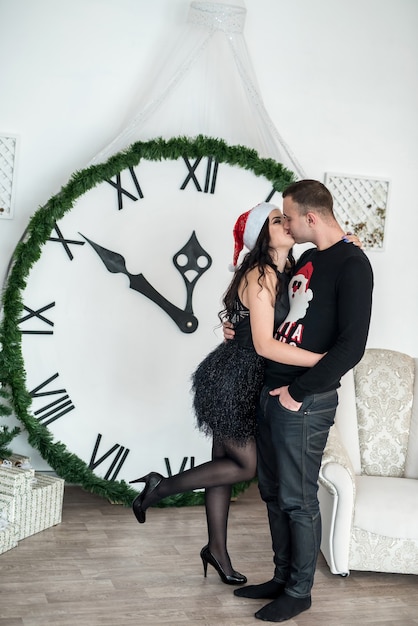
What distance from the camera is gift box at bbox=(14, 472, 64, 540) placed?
9.86 feet

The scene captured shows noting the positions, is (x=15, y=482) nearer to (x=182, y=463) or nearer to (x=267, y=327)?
(x=182, y=463)

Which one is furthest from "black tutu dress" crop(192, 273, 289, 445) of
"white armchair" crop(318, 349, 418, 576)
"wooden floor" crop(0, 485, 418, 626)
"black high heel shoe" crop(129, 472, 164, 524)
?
"wooden floor" crop(0, 485, 418, 626)

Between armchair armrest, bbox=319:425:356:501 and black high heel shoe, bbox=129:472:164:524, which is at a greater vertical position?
armchair armrest, bbox=319:425:356:501

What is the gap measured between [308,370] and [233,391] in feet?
1.06

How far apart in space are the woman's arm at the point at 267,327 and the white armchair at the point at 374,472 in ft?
2.12

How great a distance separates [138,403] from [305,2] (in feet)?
6.76

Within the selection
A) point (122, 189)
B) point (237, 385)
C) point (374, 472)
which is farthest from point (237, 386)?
point (122, 189)

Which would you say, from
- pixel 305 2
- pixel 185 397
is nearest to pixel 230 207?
pixel 185 397

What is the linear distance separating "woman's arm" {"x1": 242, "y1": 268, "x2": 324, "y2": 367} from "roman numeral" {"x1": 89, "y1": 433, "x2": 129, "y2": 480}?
1218mm

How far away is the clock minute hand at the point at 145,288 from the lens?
3383mm

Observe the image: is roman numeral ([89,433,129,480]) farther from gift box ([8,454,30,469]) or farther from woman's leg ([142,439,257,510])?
woman's leg ([142,439,257,510])

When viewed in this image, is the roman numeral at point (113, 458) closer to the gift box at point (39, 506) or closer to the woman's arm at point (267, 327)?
the gift box at point (39, 506)

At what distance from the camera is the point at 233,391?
261 cm

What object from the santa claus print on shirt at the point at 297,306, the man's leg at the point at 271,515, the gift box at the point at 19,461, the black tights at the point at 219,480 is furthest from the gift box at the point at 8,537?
the santa claus print on shirt at the point at 297,306
